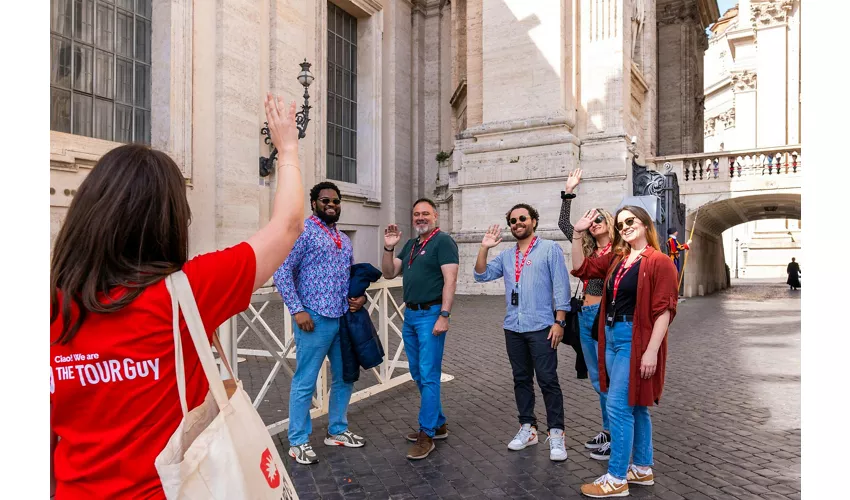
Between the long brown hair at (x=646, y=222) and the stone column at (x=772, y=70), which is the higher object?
the stone column at (x=772, y=70)

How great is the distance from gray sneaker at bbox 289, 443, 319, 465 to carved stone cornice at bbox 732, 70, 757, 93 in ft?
125

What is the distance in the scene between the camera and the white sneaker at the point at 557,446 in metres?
4.40

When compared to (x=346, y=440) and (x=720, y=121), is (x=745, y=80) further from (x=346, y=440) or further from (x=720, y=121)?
→ (x=346, y=440)

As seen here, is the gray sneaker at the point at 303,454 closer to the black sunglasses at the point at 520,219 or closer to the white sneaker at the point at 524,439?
the white sneaker at the point at 524,439

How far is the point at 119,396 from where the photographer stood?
57.7 inches

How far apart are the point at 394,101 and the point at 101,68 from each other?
10.6m

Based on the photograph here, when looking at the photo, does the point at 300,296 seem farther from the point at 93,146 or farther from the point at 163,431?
the point at 93,146

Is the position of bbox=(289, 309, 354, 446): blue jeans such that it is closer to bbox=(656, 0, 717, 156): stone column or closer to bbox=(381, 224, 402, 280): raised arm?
bbox=(381, 224, 402, 280): raised arm

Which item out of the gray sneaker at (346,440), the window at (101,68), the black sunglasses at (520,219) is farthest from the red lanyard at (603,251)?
→ the window at (101,68)

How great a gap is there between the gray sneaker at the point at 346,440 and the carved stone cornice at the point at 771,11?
1422 inches

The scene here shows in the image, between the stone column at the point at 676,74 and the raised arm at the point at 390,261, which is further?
the stone column at the point at 676,74

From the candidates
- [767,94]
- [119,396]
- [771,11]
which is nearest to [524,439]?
[119,396]

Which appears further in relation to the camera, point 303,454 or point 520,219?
point 520,219
